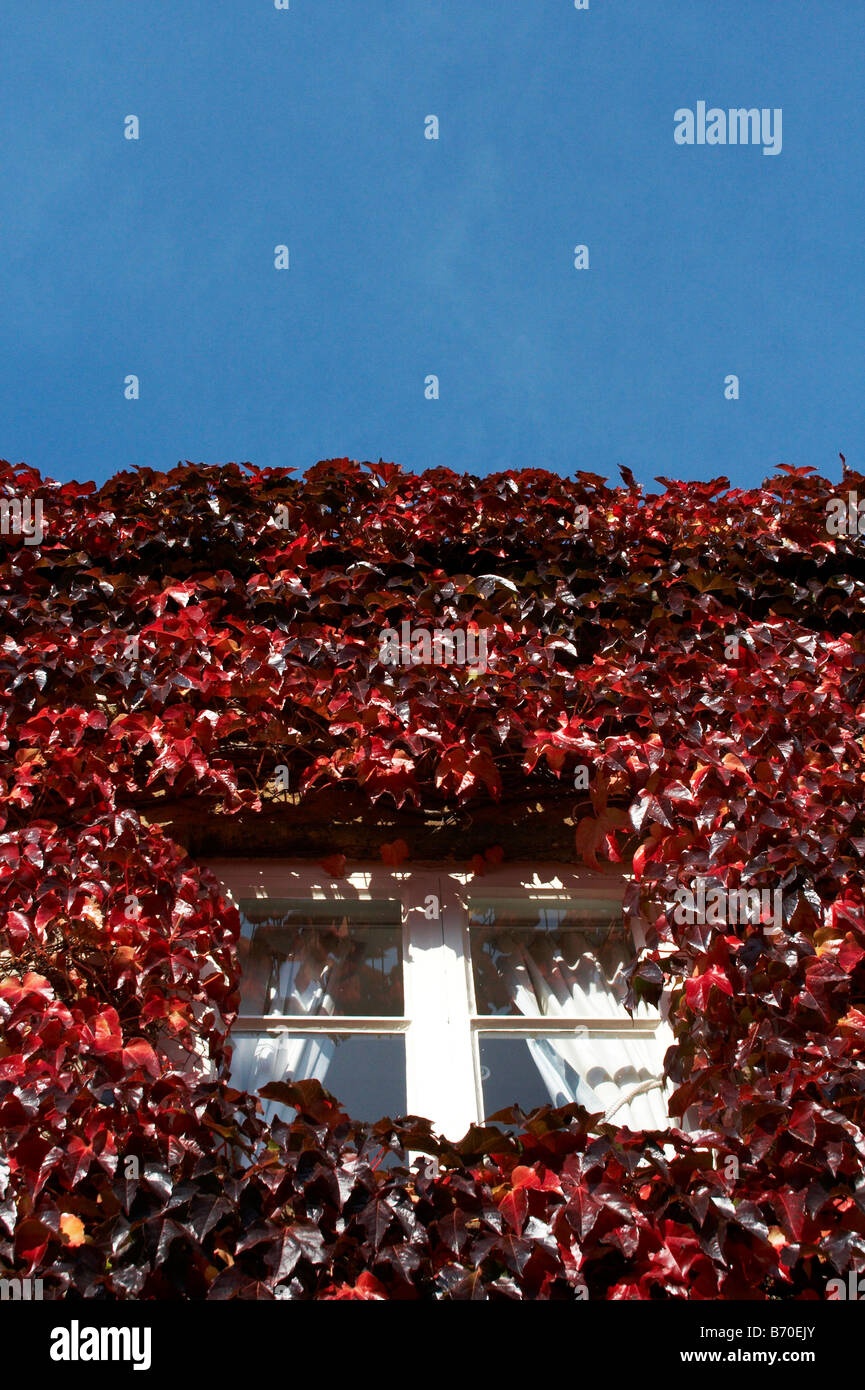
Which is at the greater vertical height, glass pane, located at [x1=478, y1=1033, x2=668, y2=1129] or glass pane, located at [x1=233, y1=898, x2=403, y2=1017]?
glass pane, located at [x1=233, y1=898, x2=403, y2=1017]

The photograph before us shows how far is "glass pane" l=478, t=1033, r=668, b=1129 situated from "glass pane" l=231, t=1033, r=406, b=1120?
0.24 meters

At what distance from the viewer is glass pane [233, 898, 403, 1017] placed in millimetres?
3283

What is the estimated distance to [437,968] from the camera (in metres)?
3.32

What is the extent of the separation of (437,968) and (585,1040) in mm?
435

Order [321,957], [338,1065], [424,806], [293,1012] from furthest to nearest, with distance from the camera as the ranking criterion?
[424,806]
[321,957]
[293,1012]
[338,1065]

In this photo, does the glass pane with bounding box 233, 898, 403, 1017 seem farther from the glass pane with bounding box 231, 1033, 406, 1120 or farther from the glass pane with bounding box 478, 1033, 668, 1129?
the glass pane with bounding box 478, 1033, 668, 1129

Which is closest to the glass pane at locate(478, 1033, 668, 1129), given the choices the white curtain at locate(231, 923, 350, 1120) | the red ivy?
the red ivy

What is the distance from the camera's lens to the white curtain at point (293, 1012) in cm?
313

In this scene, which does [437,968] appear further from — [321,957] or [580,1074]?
[580,1074]

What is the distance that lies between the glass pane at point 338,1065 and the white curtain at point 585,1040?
1.24 feet

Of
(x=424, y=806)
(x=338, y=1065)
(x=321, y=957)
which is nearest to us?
(x=338, y=1065)

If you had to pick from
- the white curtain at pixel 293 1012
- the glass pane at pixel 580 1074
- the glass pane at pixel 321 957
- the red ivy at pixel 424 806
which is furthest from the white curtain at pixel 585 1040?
the white curtain at pixel 293 1012

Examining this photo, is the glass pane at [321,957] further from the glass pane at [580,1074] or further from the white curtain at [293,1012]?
the glass pane at [580,1074]

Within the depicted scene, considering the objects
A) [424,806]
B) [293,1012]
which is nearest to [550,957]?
[424,806]
